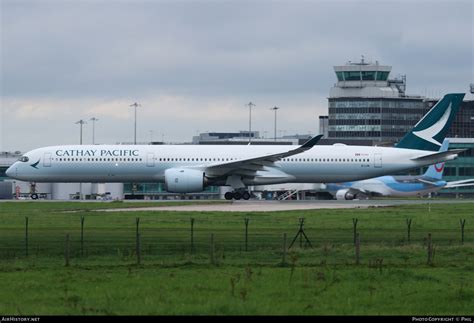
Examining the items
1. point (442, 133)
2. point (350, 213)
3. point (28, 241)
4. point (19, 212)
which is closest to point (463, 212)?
point (350, 213)

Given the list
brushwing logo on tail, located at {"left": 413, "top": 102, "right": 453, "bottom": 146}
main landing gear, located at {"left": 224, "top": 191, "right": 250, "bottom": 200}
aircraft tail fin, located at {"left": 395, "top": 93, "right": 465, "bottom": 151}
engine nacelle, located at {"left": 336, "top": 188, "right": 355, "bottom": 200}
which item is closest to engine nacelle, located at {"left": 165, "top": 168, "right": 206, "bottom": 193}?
main landing gear, located at {"left": 224, "top": 191, "right": 250, "bottom": 200}

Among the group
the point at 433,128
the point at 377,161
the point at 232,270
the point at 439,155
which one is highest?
the point at 433,128

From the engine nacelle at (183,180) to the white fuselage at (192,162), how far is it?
1.78 m

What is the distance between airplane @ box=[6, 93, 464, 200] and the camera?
7212cm

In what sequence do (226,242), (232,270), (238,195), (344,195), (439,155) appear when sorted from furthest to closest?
(344,195)
(238,195)
(439,155)
(226,242)
(232,270)

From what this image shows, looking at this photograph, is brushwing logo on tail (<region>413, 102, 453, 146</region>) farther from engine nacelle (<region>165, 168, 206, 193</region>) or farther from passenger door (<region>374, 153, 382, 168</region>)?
engine nacelle (<region>165, 168, 206, 193</region>)

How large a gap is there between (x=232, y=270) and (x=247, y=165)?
146ft

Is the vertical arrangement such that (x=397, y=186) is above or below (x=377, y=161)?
below

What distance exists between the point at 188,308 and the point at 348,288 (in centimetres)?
505

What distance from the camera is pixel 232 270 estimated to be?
1094 inches

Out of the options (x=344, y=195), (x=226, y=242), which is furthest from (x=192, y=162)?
(x=226, y=242)

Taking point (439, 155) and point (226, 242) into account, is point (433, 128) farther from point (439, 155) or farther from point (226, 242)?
point (226, 242)

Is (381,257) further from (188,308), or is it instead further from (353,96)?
(353,96)

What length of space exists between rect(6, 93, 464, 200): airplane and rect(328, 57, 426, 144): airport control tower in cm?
8845
